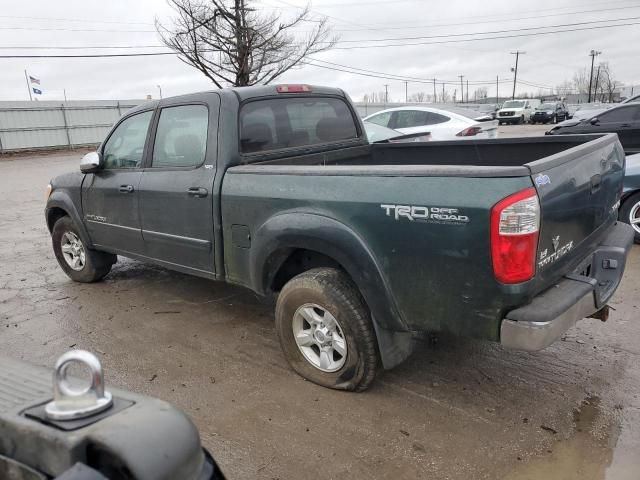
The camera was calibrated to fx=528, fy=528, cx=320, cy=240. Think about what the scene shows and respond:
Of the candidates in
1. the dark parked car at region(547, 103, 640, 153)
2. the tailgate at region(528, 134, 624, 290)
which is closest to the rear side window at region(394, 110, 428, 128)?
the dark parked car at region(547, 103, 640, 153)

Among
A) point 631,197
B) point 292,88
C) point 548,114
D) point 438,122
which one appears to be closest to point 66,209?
point 292,88

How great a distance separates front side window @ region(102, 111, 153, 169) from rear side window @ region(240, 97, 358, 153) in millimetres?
1120

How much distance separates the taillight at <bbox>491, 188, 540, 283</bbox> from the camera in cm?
246

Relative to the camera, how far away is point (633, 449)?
275cm

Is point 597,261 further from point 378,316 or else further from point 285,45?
point 285,45

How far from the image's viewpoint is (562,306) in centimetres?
265

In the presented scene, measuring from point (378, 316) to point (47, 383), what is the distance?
1882 millimetres

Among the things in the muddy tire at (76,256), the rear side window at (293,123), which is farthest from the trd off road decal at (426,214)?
the muddy tire at (76,256)

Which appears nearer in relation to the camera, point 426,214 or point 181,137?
point 426,214

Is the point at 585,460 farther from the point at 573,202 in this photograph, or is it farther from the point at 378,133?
the point at 378,133

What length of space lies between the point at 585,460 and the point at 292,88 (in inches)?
135

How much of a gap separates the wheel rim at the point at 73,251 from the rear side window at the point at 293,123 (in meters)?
2.73

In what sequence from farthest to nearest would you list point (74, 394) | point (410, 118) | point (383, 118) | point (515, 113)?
point (515, 113) < point (383, 118) < point (410, 118) < point (74, 394)

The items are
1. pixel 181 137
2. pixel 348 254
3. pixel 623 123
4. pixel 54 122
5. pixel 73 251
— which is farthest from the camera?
pixel 54 122
